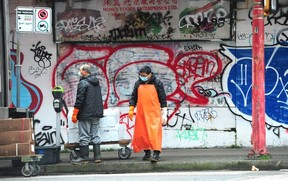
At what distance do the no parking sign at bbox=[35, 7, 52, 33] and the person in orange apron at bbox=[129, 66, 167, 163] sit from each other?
1973 mm

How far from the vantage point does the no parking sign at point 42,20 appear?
11.3m

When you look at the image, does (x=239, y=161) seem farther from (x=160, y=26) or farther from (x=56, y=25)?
(x=56, y=25)

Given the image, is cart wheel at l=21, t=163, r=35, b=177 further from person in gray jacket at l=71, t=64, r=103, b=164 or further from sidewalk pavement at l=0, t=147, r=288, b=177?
person in gray jacket at l=71, t=64, r=103, b=164

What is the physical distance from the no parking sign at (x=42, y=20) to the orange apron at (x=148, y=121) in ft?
6.87

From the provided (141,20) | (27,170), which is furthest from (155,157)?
(141,20)

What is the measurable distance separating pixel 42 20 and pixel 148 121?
2.74m

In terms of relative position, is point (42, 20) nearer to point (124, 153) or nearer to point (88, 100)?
point (88, 100)

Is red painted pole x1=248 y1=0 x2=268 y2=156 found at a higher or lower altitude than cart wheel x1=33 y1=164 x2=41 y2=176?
higher

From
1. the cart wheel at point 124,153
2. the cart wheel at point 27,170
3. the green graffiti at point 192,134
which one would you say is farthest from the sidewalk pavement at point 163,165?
the green graffiti at point 192,134

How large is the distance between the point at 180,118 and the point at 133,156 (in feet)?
5.57

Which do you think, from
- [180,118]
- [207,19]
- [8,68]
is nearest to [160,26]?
[207,19]

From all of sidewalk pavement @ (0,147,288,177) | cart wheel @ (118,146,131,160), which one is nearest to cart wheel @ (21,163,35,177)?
sidewalk pavement @ (0,147,288,177)

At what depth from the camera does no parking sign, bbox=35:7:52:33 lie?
11.3 meters

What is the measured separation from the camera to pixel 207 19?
13.4 meters
